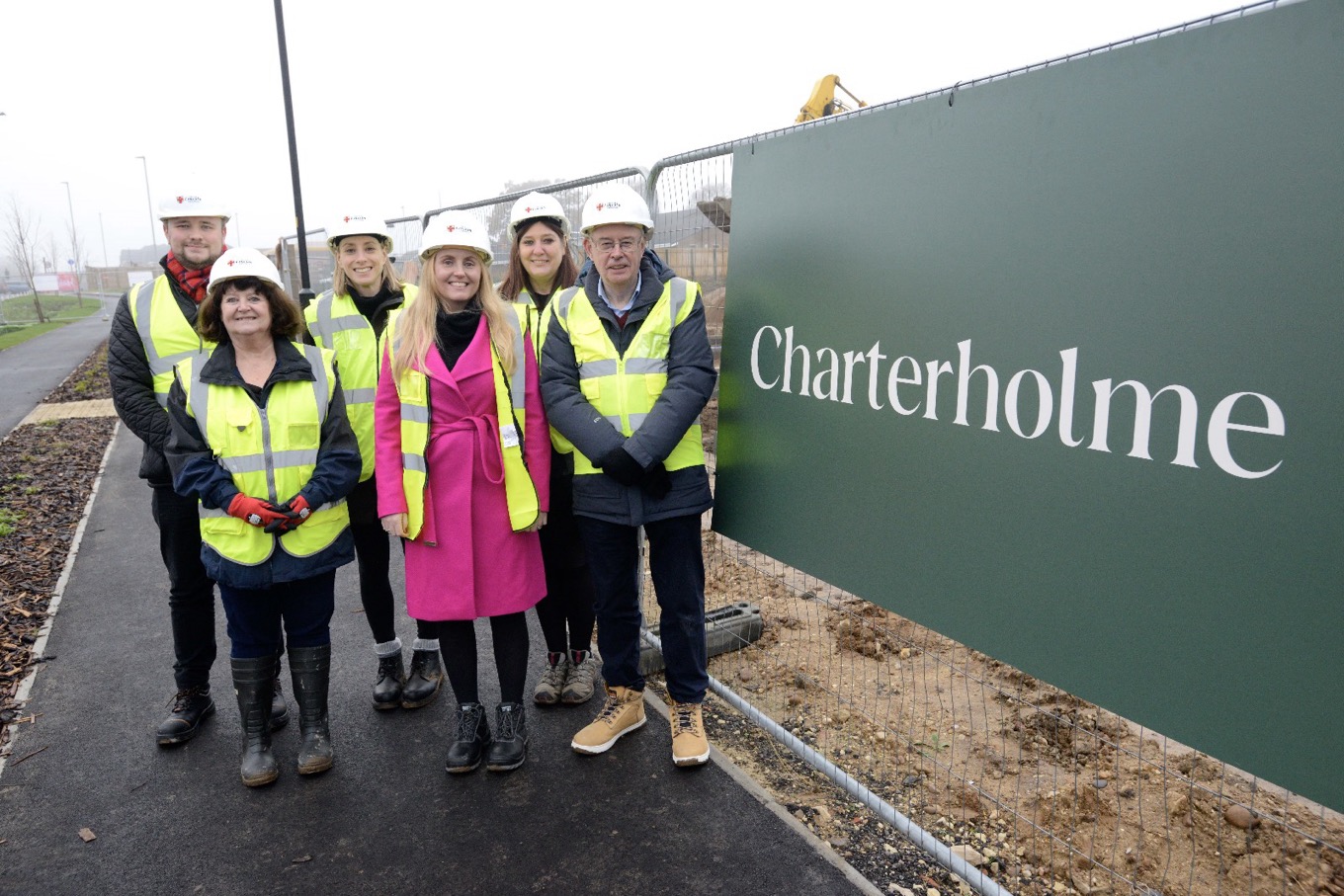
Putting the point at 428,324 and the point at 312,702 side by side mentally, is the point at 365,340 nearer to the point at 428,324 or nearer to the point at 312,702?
the point at 428,324

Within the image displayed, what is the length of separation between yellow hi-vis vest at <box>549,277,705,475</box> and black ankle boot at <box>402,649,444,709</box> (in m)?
1.66

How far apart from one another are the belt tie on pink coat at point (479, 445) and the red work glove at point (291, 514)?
432mm

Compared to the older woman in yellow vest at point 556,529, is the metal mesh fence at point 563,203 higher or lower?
higher

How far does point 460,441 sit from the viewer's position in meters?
3.27

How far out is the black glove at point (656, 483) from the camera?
322 cm

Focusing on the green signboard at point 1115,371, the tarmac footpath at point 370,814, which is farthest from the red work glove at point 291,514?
the green signboard at point 1115,371

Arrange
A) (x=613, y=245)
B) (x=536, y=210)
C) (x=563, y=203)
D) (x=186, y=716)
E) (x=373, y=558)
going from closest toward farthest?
(x=613, y=245) → (x=186, y=716) → (x=536, y=210) → (x=373, y=558) → (x=563, y=203)

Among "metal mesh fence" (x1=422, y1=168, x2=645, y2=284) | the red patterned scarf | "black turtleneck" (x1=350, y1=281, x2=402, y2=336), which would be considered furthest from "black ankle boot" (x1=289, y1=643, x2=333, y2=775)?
"metal mesh fence" (x1=422, y1=168, x2=645, y2=284)

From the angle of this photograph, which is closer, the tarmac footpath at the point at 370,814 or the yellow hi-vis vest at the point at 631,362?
the tarmac footpath at the point at 370,814

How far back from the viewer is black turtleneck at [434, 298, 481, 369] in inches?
129

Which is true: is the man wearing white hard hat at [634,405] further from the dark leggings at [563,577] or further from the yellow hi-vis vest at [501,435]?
the dark leggings at [563,577]

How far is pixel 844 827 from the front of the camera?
3029 millimetres

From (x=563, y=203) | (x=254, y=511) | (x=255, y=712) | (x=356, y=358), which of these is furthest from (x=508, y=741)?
(x=563, y=203)

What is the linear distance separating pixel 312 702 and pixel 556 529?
1.19 metres
